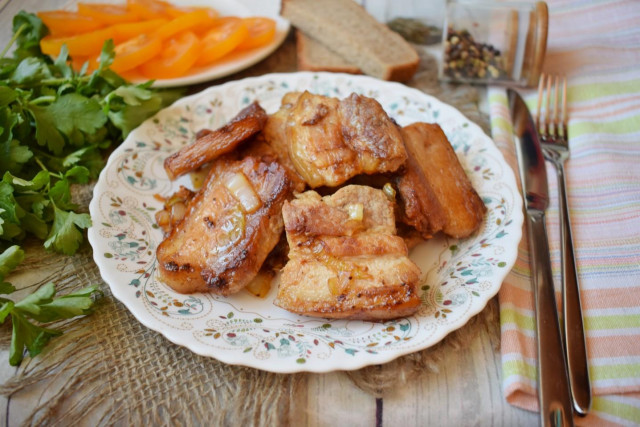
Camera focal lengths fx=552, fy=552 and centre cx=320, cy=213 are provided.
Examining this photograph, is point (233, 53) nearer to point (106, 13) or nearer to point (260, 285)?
point (106, 13)

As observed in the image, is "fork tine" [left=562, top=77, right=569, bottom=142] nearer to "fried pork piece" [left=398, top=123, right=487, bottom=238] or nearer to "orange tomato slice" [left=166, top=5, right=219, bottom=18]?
"fried pork piece" [left=398, top=123, right=487, bottom=238]

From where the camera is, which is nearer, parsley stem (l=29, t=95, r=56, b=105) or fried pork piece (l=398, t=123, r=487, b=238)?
fried pork piece (l=398, t=123, r=487, b=238)

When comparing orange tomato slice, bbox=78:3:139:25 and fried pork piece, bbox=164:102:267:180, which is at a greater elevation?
orange tomato slice, bbox=78:3:139:25

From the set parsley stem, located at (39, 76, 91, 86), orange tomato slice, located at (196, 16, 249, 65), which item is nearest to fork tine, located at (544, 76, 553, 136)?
orange tomato slice, located at (196, 16, 249, 65)

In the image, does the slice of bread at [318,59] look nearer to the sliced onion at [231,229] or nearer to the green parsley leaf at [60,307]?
the sliced onion at [231,229]

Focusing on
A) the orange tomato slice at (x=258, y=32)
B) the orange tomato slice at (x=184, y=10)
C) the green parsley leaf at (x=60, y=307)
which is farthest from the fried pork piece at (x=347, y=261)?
the orange tomato slice at (x=184, y=10)

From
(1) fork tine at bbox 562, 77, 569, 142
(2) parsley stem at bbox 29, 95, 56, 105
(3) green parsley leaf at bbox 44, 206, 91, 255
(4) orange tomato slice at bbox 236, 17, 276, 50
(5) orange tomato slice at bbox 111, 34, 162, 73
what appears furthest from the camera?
(4) orange tomato slice at bbox 236, 17, 276, 50

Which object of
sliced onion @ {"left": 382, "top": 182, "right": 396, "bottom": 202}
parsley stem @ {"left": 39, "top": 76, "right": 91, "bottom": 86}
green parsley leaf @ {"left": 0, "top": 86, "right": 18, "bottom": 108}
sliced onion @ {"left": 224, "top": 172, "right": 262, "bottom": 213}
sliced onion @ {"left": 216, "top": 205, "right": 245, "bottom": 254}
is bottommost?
sliced onion @ {"left": 216, "top": 205, "right": 245, "bottom": 254}
